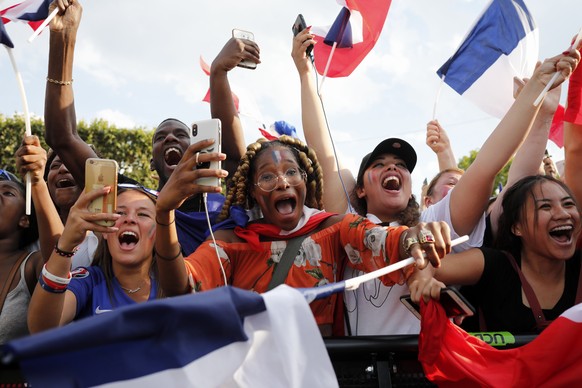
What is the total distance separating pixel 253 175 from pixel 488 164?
48.8 inches

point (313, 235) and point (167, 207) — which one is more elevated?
point (167, 207)

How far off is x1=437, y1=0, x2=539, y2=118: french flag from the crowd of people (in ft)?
3.28

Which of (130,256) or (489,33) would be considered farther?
(489,33)

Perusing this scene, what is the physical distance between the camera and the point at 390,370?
83.8 inches

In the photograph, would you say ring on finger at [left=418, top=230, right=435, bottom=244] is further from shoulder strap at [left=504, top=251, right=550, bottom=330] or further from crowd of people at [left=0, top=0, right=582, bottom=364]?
shoulder strap at [left=504, top=251, right=550, bottom=330]

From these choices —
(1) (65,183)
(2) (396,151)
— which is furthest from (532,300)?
(1) (65,183)

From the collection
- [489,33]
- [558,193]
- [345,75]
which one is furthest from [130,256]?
[489,33]

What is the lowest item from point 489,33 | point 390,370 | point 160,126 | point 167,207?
point 390,370

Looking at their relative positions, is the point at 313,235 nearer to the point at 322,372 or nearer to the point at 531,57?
the point at 322,372

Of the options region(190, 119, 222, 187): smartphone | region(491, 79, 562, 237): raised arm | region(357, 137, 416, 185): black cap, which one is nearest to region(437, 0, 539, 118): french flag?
region(491, 79, 562, 237): raised arm

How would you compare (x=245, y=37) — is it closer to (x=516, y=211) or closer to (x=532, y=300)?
(x=516, y=211)

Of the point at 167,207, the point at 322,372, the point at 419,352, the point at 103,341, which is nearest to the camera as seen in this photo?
the point at 103,341

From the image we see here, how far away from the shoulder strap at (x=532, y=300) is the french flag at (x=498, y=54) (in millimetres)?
2103

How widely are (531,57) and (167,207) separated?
342 cm
